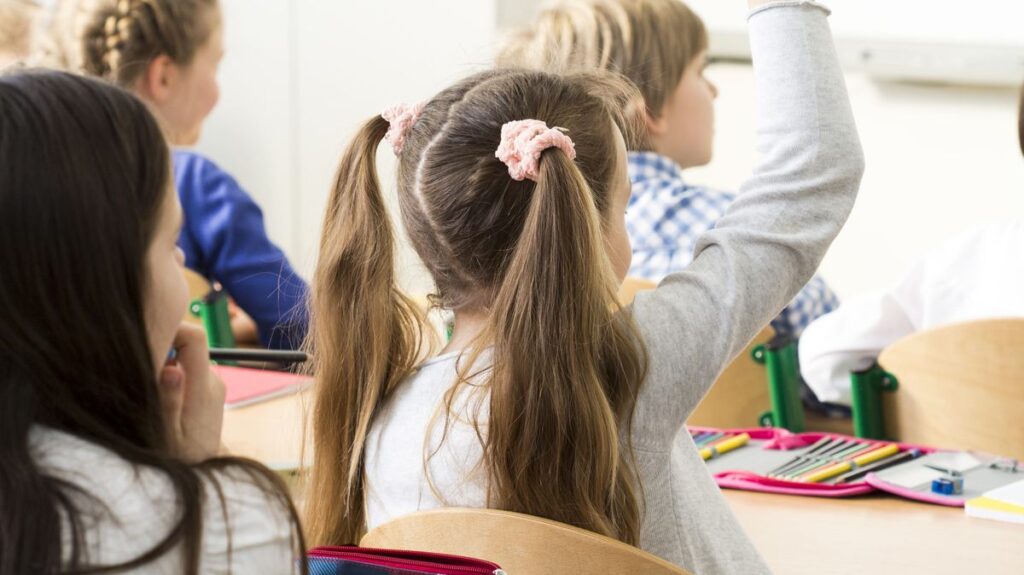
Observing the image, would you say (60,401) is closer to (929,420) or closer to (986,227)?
(929,420)

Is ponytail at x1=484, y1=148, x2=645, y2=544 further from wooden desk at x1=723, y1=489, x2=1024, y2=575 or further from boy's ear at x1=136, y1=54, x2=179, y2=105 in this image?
boy's ear at x1=136, y1=54, x2=179, y2=105

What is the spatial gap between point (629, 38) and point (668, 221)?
13.0 inches

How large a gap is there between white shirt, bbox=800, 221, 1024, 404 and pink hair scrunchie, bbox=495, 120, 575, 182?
0.90 meters

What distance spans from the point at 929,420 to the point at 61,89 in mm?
1195

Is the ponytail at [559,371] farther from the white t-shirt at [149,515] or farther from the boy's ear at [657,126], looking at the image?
the boy's ear at [657,126]

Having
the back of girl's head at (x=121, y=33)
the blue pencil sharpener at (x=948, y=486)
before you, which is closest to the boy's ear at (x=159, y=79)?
the back of girl's head at (x=121, y=33)

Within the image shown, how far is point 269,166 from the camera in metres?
3.95

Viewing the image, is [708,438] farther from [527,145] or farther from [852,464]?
[527,145]

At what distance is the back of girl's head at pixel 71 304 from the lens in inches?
27.2

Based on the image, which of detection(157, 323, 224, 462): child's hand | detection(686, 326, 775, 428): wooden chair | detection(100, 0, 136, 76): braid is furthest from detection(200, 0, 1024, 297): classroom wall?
detection(157, 323, 224, 462): child's hand

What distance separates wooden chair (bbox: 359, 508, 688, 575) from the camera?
77cm

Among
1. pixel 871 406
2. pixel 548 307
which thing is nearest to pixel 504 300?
pixel 548 307

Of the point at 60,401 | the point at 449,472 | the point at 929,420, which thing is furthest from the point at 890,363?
the point at 60,401

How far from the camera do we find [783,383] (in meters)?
1.89
